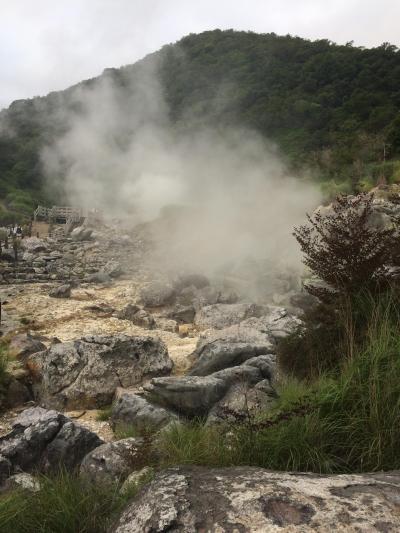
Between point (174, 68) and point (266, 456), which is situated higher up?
point (174, 68)

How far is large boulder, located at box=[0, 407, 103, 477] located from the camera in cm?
382

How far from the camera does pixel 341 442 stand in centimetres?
227

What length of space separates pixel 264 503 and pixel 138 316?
990cm

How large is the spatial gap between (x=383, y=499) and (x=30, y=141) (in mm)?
64294

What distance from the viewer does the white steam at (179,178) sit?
58.1 ft

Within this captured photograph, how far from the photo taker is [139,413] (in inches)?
190

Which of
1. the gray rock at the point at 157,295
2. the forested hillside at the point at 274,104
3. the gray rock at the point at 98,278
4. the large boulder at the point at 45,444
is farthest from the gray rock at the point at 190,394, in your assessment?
the forested hillside at the point at 274,104

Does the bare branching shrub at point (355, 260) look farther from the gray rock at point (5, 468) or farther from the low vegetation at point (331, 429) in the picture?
the gray rock at point (5, 468)

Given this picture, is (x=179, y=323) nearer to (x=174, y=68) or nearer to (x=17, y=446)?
(x=17, y=446)

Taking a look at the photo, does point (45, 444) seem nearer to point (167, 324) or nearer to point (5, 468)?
point (5, 468)

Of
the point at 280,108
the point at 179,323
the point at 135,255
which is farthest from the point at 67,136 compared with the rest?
the point at 179,323

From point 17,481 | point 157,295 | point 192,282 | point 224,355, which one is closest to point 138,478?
point 17,481

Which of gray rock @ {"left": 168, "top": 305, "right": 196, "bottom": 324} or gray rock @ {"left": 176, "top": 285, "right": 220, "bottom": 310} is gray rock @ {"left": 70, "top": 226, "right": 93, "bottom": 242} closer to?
gray rock @ {"left": 176, "top": 285, "right": 220, "bottom": 310}

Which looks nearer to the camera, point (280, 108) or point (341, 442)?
point (341, 442)
